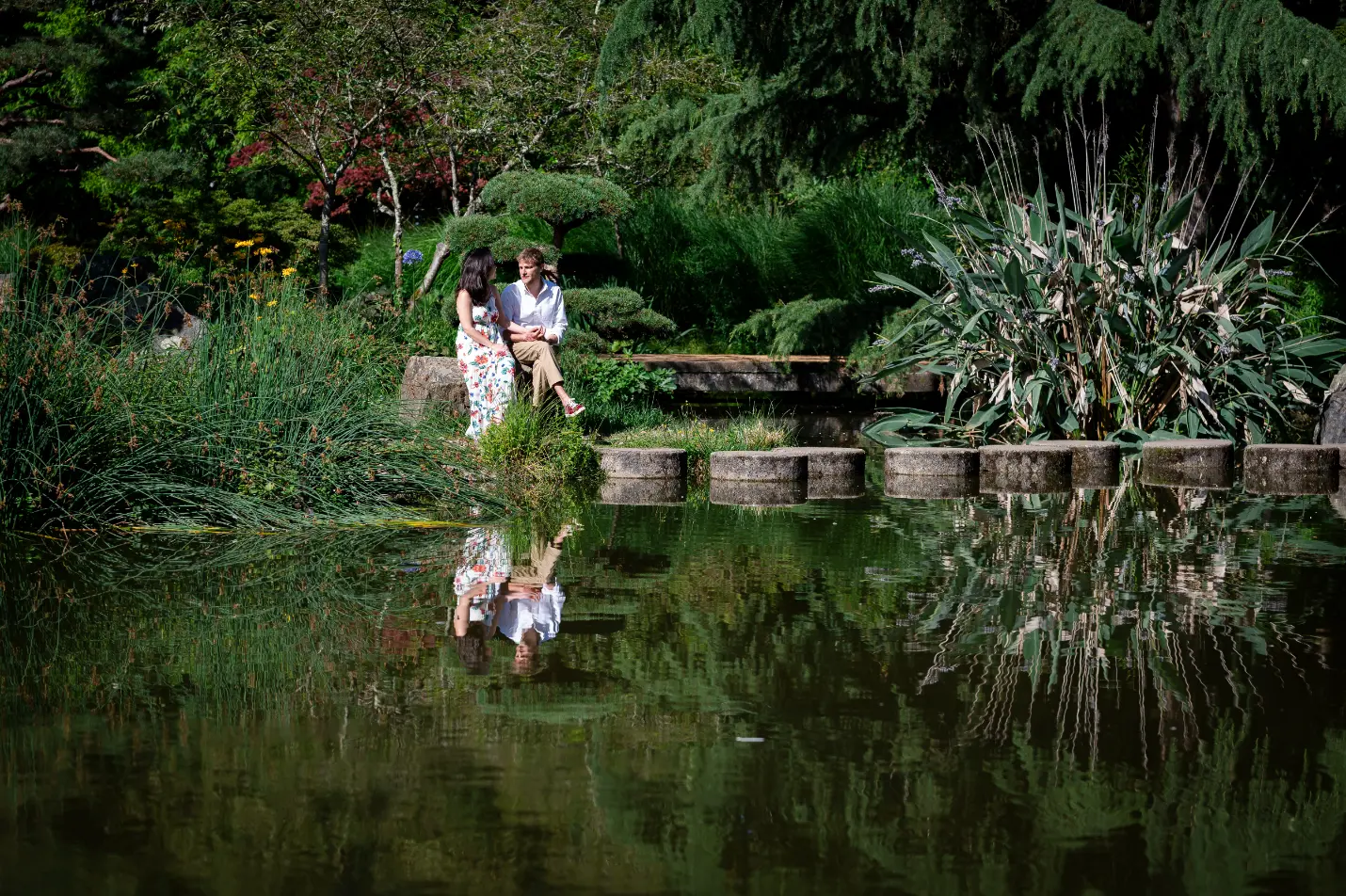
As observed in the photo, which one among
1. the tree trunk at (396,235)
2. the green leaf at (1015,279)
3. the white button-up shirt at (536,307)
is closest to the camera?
the green leaf at (1015,279)

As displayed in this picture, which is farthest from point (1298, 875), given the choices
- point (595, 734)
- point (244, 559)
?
point (244, 559)

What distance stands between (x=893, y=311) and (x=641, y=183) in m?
5.26

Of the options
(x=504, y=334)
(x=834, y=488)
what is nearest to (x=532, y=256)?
(x=504, y=334)

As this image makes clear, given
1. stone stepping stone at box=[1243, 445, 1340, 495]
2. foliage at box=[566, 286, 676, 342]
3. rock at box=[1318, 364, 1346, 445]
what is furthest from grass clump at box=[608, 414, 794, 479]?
rock at box=[1318, 364, 1346, 445]

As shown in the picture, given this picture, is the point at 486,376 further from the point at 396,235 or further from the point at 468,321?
the point at 396,235

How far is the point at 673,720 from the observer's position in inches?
166

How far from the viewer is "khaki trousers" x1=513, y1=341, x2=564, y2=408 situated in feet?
35.9

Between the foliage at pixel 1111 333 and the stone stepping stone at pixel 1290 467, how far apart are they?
80cm

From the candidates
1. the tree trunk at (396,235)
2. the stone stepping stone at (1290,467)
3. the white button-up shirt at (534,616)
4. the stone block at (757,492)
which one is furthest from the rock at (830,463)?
the tree trunk at (396,235)

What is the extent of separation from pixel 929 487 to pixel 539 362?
3.01m

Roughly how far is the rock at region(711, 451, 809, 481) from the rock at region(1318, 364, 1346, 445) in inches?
145

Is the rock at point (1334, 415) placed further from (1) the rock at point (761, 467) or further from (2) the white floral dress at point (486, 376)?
(2) the white floral dress at point (486, 376)

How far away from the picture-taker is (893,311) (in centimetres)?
1336

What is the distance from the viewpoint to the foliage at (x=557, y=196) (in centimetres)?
1306
